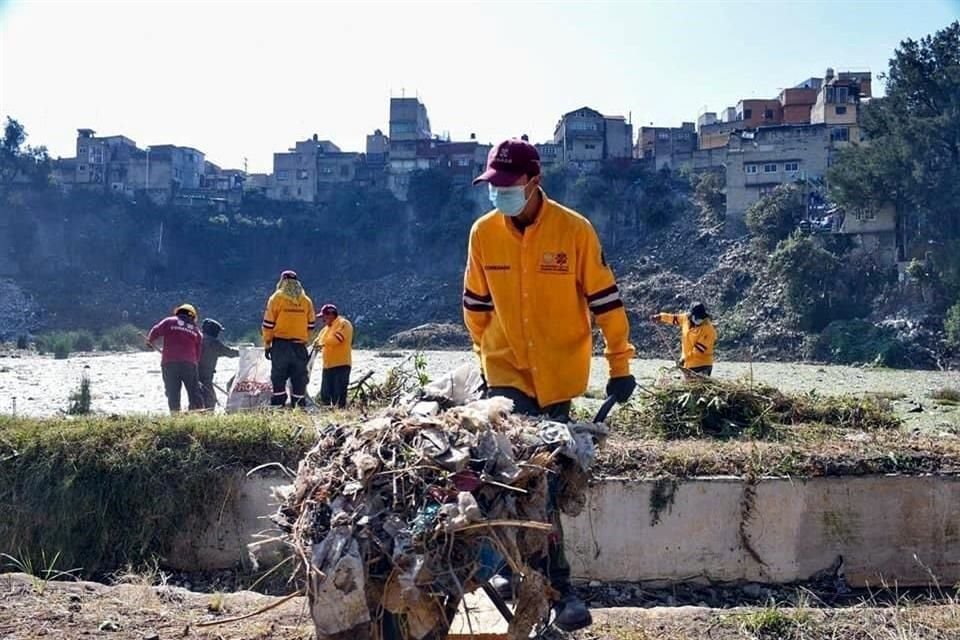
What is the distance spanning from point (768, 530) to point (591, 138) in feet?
201

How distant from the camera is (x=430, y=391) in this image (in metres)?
3.50

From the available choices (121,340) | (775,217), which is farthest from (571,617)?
(775,217)

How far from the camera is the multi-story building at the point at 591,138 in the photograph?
64688 millimetres

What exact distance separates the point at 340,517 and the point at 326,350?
767cm

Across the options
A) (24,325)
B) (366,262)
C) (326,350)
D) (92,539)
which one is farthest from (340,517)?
(366,262)

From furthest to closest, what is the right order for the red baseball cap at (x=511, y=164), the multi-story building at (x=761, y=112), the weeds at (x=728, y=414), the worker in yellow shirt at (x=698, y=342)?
the multi-story building at (x=761, y=112) < the worker in yellow shirt at (x=698, y=342) < the weeds at (x=728, y=414) < the red baseball cap at (x=511, y=164)

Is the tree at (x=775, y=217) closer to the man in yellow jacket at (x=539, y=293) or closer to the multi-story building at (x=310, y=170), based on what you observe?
the multi-story building at (x=310, y=170)

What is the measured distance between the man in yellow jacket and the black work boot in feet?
2.55

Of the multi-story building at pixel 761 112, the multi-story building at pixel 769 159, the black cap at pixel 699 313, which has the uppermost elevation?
the multi-story building at pixel 761 112

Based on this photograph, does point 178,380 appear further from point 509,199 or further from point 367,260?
point 367,260

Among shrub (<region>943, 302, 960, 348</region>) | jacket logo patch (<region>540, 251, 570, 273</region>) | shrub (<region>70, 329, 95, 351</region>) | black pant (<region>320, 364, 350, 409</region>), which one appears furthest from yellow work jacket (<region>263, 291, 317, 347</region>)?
shrub (<region>70, 329, 95, 351</region>)

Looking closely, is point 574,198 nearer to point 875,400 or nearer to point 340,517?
point 875,400

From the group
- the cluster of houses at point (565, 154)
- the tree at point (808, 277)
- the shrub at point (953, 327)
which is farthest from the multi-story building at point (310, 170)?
the shrub at point (953, 327)

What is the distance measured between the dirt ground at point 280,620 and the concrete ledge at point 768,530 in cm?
153
